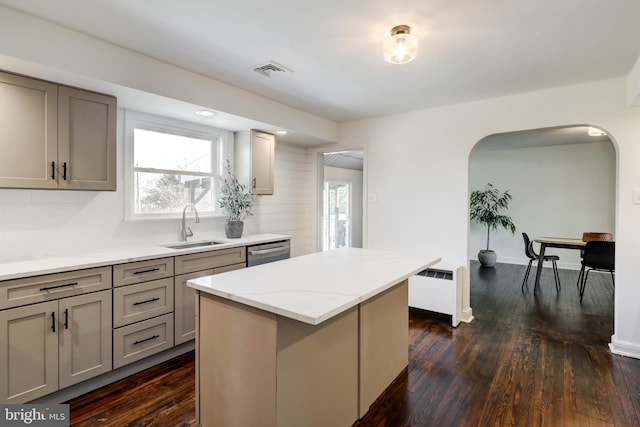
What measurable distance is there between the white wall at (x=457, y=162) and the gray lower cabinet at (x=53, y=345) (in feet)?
9.94

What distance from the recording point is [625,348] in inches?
110

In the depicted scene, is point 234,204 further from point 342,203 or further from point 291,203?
point 342,203

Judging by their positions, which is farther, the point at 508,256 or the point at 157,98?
the point at 508,256

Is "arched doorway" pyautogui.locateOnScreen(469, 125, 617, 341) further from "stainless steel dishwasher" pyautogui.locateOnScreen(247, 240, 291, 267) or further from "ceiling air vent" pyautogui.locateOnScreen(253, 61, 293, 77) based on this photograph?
"ceiling air vent" pyautogui.locateOnScreen(253, 61, 293, 77)

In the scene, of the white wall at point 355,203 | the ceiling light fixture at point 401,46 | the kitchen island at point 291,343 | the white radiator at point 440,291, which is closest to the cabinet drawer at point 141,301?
the kitchen island at point 291,343

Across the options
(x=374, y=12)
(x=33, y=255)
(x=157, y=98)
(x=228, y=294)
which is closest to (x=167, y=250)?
(x=33, y=255)

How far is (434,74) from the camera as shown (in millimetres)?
2781

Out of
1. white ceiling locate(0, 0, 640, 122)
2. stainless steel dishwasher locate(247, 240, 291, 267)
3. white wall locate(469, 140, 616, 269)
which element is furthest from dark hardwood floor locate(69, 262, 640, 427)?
white wall locate(469, 140, 616, 269)

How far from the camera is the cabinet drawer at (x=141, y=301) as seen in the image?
2344mm

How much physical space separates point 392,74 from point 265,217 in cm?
228

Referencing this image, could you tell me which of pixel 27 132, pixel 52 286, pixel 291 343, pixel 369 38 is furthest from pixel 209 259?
pixel 369 38

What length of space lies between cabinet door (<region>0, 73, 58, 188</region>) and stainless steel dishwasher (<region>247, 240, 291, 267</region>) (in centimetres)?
168

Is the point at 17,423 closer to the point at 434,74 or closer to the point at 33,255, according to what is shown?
the point at 33,255

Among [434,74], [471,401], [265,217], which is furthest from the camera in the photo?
[265,217]
